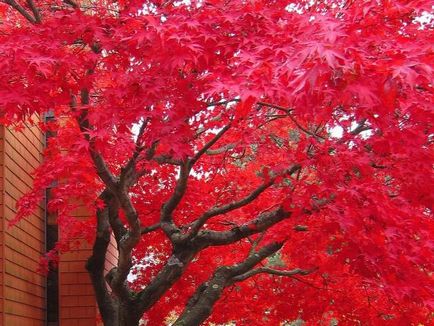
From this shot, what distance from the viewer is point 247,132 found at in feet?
28.5

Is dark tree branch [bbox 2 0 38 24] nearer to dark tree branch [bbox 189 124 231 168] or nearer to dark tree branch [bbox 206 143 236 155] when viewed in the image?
dark tree branch [bbox 189 124 231 168]

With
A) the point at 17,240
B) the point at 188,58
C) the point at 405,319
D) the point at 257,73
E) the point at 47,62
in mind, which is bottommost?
the point at 405,319

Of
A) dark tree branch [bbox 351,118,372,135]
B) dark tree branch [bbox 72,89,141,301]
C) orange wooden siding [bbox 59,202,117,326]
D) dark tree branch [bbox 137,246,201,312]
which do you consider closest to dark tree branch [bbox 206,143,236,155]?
dark tree branch [bbox 137,246,201,312]

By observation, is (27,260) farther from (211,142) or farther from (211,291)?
(211,142)

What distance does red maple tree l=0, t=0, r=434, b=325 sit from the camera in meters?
4.27

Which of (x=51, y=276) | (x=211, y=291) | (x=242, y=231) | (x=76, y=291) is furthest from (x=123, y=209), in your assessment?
A: (x=51, y=276)

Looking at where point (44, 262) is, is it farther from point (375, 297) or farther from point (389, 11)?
point (389, 11)

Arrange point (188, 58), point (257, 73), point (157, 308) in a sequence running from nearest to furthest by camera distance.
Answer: point (257, 73)
point (188, 58)
point (157, 308)

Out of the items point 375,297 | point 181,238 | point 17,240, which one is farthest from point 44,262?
point 375,297

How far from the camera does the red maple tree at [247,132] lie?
14.0ft

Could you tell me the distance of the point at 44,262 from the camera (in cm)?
899

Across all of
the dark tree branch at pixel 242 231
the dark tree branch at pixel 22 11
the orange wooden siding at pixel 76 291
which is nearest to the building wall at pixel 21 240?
the orange wooden siding at pixel 76 291

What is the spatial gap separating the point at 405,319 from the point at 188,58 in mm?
4734

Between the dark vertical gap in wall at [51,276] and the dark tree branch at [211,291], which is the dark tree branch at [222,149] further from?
the dark vertical gap in wall at [51,276]
